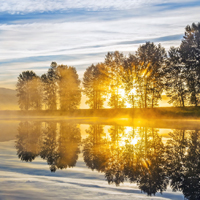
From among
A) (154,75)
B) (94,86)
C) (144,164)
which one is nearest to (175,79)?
(154,75)

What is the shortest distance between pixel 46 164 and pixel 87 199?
4.20 m

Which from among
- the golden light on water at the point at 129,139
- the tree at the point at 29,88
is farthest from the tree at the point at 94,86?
the golden light on water at the point at 129,139

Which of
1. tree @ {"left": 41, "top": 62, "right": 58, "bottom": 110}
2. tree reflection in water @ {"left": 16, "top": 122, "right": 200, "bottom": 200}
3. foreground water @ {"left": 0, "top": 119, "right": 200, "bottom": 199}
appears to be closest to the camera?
foreground water @ {"left": 0, "top": 119, "right": 200, "bottom": 199}

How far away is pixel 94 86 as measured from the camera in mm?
72375

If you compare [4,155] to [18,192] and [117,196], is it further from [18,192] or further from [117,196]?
[117,196]

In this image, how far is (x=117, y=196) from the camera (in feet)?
19.5

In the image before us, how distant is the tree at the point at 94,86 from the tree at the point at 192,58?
2118 centimetres

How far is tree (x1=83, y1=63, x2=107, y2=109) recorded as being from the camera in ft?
226

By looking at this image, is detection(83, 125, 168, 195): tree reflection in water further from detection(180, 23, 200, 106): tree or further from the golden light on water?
detection(180, 23, 200, 106): tree

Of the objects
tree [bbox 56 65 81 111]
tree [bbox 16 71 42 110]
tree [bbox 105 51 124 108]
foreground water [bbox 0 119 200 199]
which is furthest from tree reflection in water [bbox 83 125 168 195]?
tree [bbox 16 71 42 110]

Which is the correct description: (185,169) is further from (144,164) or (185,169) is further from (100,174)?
(100,174)

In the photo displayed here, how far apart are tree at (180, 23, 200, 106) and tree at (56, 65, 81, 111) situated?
35.0 m

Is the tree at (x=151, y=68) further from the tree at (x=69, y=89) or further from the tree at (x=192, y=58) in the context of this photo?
the tree at (x=69, y=89)

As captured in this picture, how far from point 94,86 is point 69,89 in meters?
9.80
